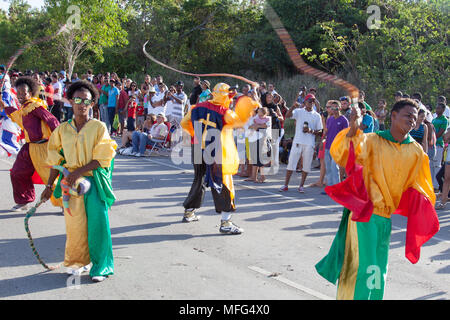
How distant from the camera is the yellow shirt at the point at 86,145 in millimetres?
5379

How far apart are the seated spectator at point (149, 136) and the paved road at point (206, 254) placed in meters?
4.98

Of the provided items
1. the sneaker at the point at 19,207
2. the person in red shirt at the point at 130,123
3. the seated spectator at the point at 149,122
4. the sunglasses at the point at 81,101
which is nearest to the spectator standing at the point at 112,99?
the person in red shirt at the point at 130,123

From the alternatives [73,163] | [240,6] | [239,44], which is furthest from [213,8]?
[73,163]

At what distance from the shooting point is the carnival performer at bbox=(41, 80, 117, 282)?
5.39 meters

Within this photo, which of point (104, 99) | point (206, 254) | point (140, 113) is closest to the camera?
point (206, 254)

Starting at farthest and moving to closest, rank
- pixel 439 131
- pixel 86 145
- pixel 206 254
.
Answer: pixel 439 131 → pixel 206 254 → pixel 86 145

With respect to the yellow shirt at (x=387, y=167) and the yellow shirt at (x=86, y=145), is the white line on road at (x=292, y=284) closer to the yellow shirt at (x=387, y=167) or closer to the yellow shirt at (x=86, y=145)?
the yellow shirt at (x=387, y=167)

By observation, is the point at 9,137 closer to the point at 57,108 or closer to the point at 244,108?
the point at 244,108

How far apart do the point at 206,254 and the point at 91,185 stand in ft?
5.81

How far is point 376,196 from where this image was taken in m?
4.35

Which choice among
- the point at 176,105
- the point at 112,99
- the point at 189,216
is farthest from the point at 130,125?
the point at 189,216

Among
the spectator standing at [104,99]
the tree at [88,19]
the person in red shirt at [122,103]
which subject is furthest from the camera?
the tree at [88,19]

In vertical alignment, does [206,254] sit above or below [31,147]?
below

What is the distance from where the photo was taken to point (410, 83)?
1608cm
